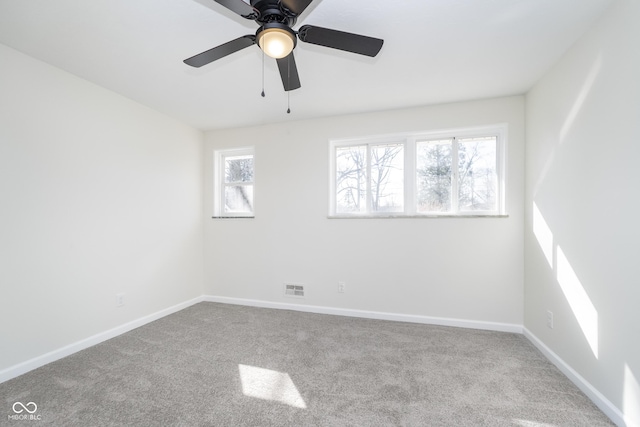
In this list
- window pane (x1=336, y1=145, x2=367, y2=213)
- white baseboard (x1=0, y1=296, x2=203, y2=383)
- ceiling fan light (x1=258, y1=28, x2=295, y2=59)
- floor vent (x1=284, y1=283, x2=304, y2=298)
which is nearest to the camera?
ceiling fan light (x1=258, y1=28, x2=295, y2=59)

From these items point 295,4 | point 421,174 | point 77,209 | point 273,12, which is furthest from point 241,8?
point 421,174

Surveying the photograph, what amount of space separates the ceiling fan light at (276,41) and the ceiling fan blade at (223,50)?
73mm

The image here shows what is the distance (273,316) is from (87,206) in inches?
85.9

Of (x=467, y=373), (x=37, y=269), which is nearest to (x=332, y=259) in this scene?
(x=467, y=373)

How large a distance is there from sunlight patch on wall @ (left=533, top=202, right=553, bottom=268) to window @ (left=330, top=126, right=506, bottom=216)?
1.27 ft

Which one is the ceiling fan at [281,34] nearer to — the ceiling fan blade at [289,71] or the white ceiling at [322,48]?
the ceiling fan blade at [289,71]

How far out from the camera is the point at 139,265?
121 inches

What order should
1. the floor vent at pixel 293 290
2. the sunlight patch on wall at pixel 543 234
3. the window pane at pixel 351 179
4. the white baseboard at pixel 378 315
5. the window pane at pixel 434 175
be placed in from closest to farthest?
the sunlight patch on wall at pixel 543 234
the white baseboard at pixel 378 315
the window pane at pixel 434 175
the window pane at pixel 351 179
the floor vent at pixel 293 290

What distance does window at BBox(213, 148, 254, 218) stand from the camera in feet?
12.9

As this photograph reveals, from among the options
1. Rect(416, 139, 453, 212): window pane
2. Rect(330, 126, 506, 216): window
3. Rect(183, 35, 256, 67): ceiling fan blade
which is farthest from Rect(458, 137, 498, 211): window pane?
Rect(183, 35, 256, 67): ceiling fan blade

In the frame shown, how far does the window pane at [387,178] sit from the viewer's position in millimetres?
3275

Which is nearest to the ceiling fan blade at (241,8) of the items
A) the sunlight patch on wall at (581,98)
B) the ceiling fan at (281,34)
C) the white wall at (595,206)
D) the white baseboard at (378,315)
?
the ceiling fan at (281,34)

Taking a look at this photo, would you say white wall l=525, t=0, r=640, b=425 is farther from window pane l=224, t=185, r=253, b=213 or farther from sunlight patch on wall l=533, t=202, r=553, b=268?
window pane l=224, t=185, r=253, b=213

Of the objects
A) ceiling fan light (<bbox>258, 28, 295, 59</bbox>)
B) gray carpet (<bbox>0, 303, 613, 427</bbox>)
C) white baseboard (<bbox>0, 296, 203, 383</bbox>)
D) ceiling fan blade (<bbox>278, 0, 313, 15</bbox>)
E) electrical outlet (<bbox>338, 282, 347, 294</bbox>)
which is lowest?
gray carpet (<bbox>0, 303, 613, 427</bbox>)
